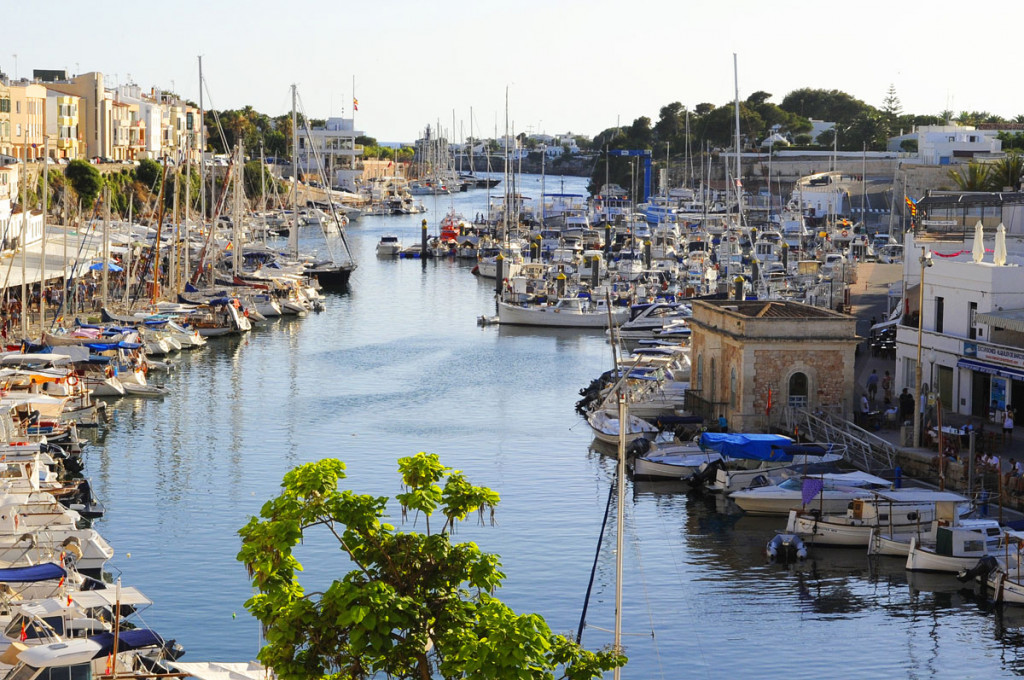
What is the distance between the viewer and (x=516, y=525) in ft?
116

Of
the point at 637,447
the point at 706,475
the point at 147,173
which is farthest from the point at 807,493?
the point at 147,173

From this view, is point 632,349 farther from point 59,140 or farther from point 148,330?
point 59,140

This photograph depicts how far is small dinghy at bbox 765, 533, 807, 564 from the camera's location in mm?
32219

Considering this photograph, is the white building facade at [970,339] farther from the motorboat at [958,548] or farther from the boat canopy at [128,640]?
the boat canopy at [128,640]

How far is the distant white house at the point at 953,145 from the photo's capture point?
390ft

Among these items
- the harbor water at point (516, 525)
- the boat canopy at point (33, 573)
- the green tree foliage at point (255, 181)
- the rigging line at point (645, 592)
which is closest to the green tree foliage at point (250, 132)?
the green tree foliage at point (255, 181)

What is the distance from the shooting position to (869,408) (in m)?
42.6

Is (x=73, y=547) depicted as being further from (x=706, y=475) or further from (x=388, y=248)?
(x=388, y=248)

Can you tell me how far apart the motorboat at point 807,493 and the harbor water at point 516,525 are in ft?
1.50

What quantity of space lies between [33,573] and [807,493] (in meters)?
17.0

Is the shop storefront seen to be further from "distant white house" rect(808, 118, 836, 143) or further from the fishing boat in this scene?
"distant white house" rect(808, 118, 836, 143)

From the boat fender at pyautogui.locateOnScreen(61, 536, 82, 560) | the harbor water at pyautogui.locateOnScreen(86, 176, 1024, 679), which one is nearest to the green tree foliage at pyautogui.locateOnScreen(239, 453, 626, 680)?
the harbor water at pyautogui.locateOnScreen(86, 176, 1024, 679)

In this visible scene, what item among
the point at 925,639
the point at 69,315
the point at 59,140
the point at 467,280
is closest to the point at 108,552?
the point at 925,639

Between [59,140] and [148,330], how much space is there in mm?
62895
